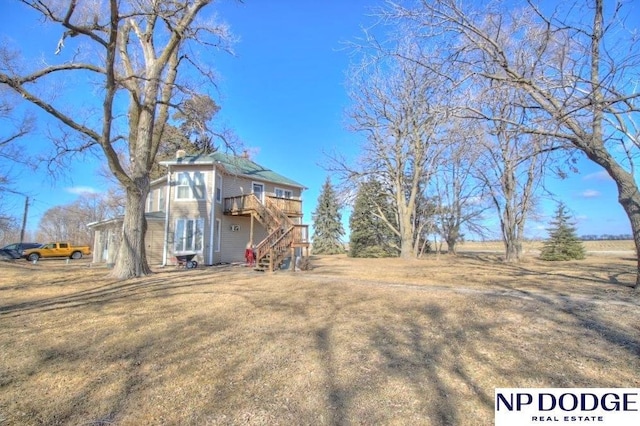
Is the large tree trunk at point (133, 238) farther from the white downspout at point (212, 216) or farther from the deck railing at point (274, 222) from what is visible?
the white downspout at point (212, 216)

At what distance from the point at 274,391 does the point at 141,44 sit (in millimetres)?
13459

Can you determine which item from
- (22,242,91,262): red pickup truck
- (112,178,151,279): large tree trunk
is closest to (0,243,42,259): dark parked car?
(22,242,91,262): red pickup truck

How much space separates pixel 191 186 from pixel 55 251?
62.8 ft

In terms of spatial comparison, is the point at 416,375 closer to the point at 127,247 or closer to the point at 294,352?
the point at 294,352

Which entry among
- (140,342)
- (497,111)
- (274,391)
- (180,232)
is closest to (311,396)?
(274,391)

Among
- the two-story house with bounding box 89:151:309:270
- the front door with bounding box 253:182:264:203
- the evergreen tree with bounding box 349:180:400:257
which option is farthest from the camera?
the evergreen tree with bounding box 349:180:400:257

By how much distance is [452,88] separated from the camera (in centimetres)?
746

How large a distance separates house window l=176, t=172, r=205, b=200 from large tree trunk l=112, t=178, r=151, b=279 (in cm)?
681

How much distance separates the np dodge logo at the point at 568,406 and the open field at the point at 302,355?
130 millimetres

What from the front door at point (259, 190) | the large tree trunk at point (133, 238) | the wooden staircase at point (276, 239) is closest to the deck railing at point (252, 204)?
the wooden staircase at point (276, 239)

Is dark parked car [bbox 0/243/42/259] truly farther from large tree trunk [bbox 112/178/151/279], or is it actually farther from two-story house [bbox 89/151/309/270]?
large tree trunk [bbox 112/178/151/279]

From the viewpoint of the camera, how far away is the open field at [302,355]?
3131 mm

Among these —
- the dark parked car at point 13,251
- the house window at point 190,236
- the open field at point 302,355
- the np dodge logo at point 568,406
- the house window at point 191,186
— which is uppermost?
the house window at point 191,186

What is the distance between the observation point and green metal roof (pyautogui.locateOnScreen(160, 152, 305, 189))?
60.4 ft
